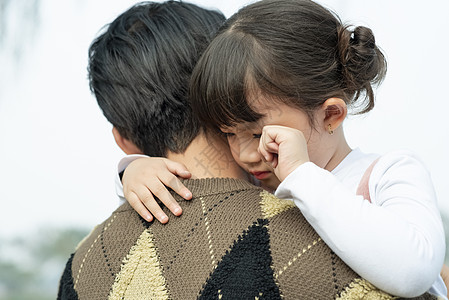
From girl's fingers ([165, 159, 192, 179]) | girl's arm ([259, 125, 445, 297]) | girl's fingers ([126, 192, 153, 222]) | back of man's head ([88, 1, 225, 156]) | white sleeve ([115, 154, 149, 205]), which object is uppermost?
back of man's head ([88, 1, 225, 156])

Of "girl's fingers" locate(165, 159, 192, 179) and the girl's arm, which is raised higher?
"girl's fingers" locate(165, 159, 192, 179)

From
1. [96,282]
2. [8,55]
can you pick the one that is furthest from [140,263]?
[8,55]

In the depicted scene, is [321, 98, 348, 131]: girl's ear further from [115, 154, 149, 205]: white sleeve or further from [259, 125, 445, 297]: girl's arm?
[115, 154, 149, 205]: white sleeve

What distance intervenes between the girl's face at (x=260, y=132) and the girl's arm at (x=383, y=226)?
0.18m

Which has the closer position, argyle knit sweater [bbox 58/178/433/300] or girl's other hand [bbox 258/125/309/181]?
argyle knit sweater [bbox 58/178/433/300]

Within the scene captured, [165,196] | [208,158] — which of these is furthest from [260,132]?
[165,196]

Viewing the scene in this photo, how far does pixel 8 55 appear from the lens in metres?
2.04

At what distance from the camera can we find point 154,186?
3.53 feet

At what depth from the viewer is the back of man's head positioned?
1.18 metres

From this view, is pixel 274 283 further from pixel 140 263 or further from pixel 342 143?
pixel 342 143

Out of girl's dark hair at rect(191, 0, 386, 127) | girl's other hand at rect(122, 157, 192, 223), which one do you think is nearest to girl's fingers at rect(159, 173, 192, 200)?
girl's other hand at rect(122, 157, 192, 223)

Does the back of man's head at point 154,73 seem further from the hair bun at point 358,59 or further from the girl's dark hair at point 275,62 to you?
the hair bun at point 358,59

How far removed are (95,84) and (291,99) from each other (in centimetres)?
46

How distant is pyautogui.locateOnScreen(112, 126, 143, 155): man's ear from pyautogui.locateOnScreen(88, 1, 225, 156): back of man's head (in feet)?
0.06
